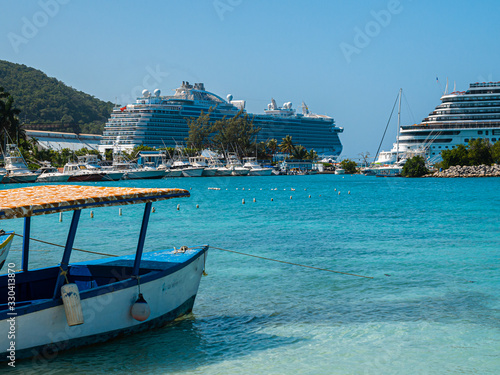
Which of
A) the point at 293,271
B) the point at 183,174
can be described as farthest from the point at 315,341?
the point at 183,174

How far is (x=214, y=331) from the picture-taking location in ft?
30.9

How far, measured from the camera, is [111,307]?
8.10m

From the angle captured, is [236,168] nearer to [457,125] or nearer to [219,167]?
[219,167]

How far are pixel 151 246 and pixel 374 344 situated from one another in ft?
38.8

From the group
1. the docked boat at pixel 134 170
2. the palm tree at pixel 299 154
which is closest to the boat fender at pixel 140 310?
the docked boat at pixel 134 170

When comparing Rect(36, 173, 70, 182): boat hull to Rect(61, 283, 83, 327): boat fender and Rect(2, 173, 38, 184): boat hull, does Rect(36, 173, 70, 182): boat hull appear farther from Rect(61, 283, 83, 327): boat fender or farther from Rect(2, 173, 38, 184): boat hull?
Rect(61, 283, 83, 327): boat fender

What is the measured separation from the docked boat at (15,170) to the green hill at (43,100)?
5525 cm

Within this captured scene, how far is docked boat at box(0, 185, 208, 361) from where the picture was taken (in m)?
7.20

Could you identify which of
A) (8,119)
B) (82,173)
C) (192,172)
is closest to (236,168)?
(192,172)

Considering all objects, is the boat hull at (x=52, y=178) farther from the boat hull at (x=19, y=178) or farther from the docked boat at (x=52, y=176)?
the boat hull at (x=19, y=178)

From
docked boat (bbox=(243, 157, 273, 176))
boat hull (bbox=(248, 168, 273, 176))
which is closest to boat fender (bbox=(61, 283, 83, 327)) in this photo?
docked boat (bbox=(243, 157, 273, 176))

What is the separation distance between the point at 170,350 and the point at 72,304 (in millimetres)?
1933

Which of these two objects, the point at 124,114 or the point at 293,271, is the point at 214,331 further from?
the point at 124,114

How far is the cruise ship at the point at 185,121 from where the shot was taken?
134875 millimetres
